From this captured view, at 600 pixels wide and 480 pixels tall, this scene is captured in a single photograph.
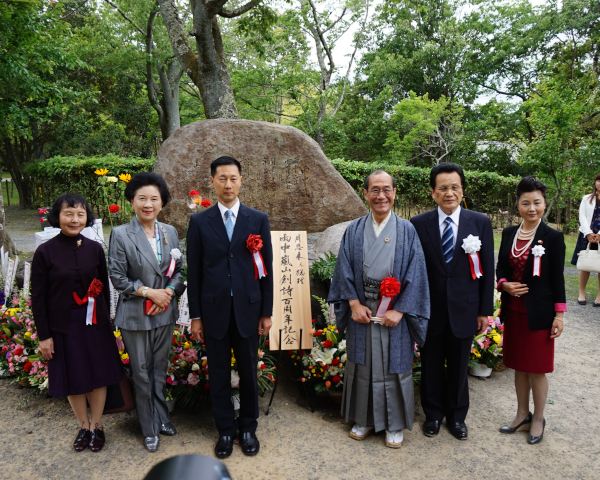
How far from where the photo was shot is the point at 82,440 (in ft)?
9.46

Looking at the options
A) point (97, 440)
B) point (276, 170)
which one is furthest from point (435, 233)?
point (276, 170)

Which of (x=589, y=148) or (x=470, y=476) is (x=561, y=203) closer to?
(x=589, y=148)

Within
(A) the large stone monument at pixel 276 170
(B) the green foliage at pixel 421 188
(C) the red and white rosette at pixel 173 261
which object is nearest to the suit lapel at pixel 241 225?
(C) the red and white rosette at pixel 173 261

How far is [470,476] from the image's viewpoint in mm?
2621

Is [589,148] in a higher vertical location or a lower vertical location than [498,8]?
lower

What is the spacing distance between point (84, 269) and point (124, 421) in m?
1.36

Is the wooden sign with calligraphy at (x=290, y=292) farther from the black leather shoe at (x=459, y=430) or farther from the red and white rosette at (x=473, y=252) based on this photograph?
the red and white rosette at (x=473, y=252)

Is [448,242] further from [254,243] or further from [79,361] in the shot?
[79,361]

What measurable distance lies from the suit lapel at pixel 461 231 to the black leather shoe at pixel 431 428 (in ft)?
3.85

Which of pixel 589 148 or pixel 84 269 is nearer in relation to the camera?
pixel 84 269

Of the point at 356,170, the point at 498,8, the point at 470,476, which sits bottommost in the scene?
the point at 470,476

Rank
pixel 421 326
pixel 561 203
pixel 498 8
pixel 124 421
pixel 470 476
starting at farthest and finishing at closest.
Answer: pixel 498 8 → pixel 561 203 → pixel 124 421 → pixel 421 326 → pixel 470 476

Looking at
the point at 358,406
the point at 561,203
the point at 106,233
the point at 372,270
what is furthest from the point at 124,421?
the point at 561,203

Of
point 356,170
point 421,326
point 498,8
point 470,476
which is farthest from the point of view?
point 498,8
